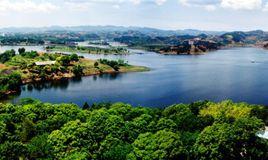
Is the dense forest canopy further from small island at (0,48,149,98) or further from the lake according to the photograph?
small island at (0,48,149,98)

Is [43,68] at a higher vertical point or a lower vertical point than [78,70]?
higher

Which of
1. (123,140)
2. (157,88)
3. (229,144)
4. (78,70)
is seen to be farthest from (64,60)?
(229,144)

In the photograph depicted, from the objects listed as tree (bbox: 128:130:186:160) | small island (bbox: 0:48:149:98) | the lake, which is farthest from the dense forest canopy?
small island (bbox: 0:48:149:98)

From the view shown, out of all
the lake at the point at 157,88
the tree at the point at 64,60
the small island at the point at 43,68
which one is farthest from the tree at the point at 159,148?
the tree at the point at 64,60

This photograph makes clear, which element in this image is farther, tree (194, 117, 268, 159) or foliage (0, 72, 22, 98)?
foliage (0, 72, 22, 98)

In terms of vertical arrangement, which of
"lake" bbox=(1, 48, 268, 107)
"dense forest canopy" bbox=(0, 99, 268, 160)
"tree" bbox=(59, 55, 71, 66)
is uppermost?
"dense forest canopy" bbox=(0, 99, 268, 160)

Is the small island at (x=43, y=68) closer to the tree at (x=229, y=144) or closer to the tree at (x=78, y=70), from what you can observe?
the tree at (x=78, y=70)

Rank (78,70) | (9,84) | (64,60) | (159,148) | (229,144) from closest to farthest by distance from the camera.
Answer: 1. (159,148)
2. (229,144)
3. (9,84)
4. (78,70)
5. (64,60)

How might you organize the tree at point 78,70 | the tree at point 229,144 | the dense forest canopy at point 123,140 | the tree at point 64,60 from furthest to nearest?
the tree at point 64,60 < the tree at point 78,70 < the tree at point 229,144 < the dense forest canopy at point 123,140

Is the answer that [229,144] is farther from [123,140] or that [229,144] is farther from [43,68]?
[43,68]
